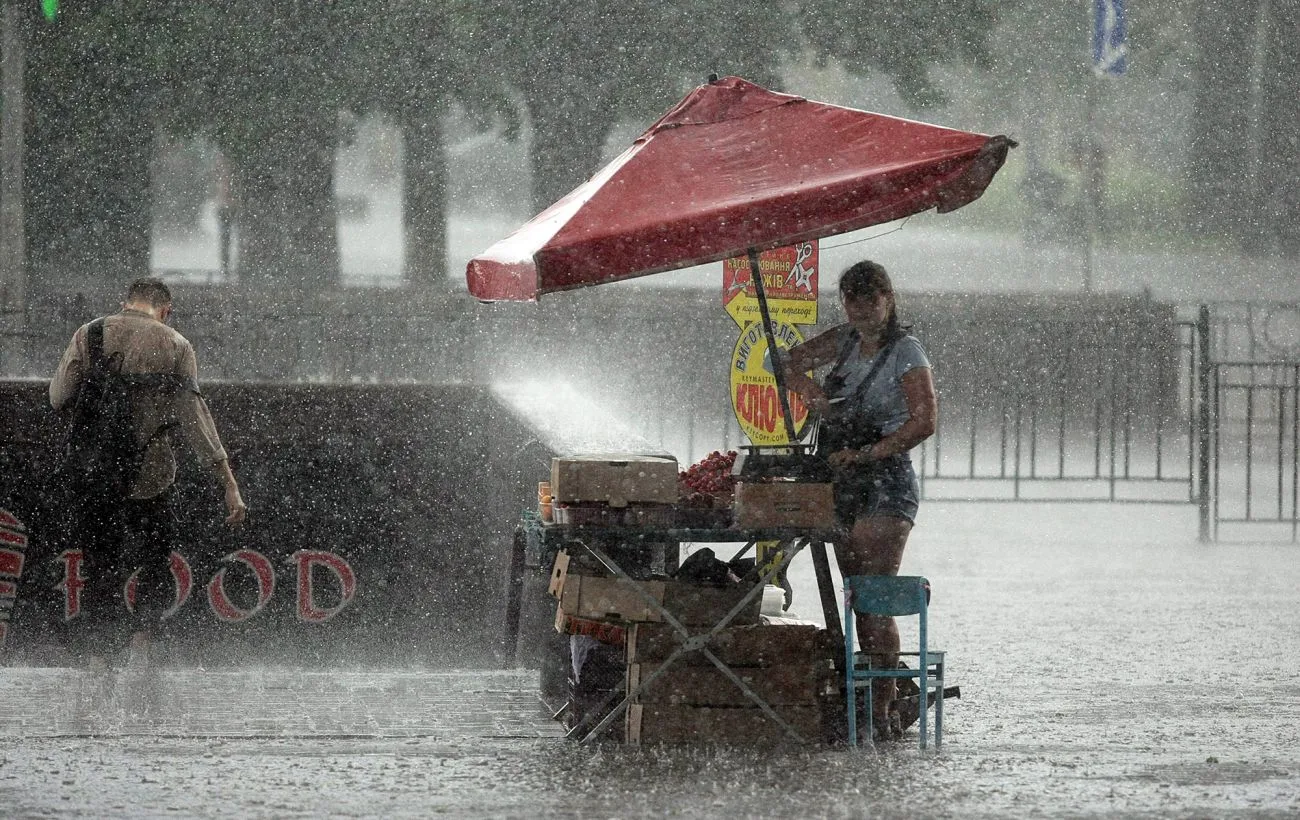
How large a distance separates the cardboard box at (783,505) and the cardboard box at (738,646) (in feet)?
1.26

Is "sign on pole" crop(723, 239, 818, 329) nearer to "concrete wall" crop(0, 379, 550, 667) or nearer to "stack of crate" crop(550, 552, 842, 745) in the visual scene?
"concrete wall" crop(0, 379, 550, 667)

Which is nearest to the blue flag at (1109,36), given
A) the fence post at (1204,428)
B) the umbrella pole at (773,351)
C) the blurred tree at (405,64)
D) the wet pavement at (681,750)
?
the blurred tree at (405,64)

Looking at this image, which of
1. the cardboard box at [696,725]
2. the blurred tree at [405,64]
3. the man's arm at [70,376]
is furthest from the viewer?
the blurred tree at [405,64]

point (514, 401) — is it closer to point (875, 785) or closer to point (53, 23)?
point (875, 785)

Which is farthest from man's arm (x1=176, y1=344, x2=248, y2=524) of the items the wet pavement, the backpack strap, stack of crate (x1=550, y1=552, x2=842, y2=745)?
stack of crate (x1=550, y1=552, x2=842, y2=745)

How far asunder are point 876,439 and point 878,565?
459 millimetres

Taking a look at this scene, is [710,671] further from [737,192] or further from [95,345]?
[95,345]

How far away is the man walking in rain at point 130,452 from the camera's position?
855cm

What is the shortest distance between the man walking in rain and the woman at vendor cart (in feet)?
8.99

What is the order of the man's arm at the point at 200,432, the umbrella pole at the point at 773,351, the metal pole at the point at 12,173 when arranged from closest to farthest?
the umbrella pole at the point at 773,351, the man's arm at the point at 200,432, the metal pole at the point at 12,173

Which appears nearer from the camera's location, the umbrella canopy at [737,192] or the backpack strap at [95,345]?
the umbrella canopy at [737,192]

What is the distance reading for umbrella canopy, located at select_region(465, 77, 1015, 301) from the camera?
22.3ft

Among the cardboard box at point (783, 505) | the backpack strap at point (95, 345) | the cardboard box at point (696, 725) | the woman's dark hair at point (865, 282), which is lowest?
the cardboard box at point (696, 725)

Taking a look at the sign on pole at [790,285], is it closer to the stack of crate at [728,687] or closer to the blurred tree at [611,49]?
the stack of crate at [728,687]
